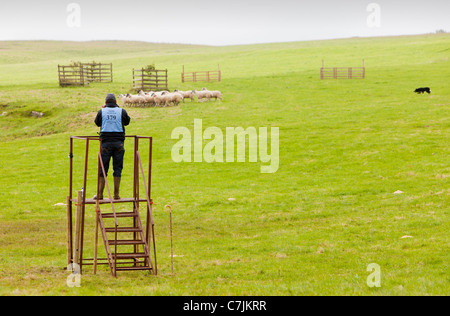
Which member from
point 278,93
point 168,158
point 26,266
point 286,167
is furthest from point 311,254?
point 278,93

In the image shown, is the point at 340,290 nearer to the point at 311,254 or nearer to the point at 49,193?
the point at 311,254

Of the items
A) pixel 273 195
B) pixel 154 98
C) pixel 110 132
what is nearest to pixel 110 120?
pixel 110 132

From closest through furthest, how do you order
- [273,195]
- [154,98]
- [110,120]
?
1. [110,120]
2. [273,195]
3. [154,98]

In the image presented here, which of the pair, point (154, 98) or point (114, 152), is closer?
point (114, 152)

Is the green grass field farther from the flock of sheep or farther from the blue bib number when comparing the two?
the blue bib number

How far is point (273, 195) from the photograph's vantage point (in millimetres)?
25656

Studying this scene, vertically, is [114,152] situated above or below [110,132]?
below

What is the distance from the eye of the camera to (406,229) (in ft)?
59.0

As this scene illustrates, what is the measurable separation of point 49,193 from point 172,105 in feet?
90.7

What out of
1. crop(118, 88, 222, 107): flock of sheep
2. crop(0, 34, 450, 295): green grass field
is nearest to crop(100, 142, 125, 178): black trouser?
crop(0, 34, 450, 295): green grass field

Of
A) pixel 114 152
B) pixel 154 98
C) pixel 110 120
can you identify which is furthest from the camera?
pixel 154 98

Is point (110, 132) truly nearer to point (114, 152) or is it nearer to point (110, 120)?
point (110, 120)

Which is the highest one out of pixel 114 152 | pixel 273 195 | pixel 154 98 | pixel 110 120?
pixel 154 98

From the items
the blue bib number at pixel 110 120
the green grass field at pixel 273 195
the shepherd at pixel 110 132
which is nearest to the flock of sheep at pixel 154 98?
the green grass field at pixel 273 195
